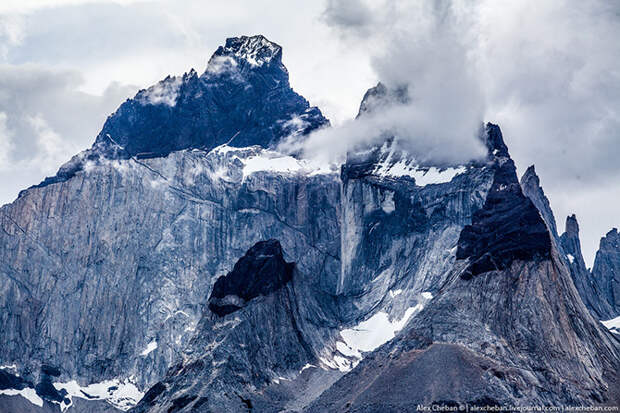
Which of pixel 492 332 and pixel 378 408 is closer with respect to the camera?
A: pixel 378 408

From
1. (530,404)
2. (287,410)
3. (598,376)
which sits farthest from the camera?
(287,410)

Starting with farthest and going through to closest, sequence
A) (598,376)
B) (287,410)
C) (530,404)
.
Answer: (287,410) → (598,376) → (530,404)

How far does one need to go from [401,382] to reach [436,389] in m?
8.67

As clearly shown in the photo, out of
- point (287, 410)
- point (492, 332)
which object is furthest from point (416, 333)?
point (287, 410)

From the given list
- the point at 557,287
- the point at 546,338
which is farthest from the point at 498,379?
the point at 557,287

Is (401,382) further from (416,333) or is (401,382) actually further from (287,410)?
(287,410)

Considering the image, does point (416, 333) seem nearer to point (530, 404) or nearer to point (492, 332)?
point (492, 332)

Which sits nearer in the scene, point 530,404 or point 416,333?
point 530,404

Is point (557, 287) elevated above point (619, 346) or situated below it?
above

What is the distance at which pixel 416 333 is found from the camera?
7534 inches

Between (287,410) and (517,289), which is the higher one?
(517,289)

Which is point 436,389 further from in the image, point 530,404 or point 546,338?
point 546,338

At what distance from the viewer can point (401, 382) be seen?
176 metres

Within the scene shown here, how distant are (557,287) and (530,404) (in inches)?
1413
